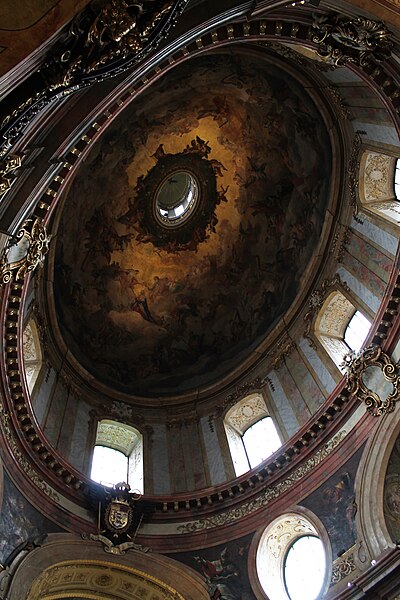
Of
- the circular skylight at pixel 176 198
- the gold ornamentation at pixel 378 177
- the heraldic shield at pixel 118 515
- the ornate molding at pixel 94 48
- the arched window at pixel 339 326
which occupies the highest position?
the circular skylight at pixel 176 198

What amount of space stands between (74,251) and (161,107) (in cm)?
598

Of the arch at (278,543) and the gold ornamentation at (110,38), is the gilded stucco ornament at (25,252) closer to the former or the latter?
the gold ornamentation at (110,38)

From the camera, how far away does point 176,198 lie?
23938 millimetres

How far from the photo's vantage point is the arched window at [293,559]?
11.9 meters

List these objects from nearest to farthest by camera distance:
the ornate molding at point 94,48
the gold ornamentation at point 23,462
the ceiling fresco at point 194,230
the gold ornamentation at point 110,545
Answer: the ornate molding at point 94,48
the gold ornamentation at point 23,462
the gold ornamentation at point 110,545
the ceiling fresco at point 194,230

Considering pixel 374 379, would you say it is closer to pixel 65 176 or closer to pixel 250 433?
pixel 250 433

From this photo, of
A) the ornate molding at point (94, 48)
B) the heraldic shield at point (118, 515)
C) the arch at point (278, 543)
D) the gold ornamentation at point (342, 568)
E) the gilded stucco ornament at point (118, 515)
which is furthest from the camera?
the heraldic shield at point (118, 515)

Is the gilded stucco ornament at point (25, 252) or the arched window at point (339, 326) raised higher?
the arched window at point (339, 326)

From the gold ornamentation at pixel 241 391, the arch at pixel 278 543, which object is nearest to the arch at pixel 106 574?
the arch at pixel 278 543

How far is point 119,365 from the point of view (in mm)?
20906

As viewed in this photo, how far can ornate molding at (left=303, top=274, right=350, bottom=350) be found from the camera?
56.5 ft

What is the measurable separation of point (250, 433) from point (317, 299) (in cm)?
475

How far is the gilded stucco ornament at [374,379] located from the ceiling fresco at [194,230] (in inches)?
247

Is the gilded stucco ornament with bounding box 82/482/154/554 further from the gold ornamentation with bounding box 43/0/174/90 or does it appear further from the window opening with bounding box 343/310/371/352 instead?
the gold ornamentation with bounding box 43/0/174/90
